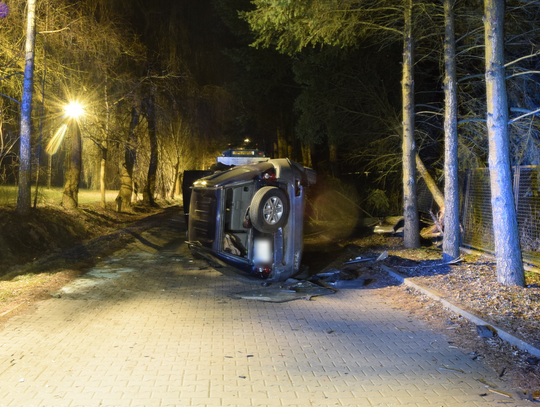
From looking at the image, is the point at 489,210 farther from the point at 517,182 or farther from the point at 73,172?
the point at 73,172

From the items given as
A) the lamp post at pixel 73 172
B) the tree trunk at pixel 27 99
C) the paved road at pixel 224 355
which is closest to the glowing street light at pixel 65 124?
the lamp post at pixel 73 172

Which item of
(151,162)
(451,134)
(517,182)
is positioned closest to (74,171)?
(151,162)

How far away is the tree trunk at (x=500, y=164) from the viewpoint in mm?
8289

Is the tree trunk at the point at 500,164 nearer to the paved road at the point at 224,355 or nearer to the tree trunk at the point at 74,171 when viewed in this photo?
the paved road at the point at 224,355

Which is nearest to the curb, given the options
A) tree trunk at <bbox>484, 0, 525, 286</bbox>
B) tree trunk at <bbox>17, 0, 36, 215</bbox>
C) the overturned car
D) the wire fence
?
tree trunk at <bbox>484, 0, 525, 286</bbox>

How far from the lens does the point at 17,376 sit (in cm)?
482

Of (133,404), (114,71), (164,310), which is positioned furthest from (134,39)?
(133,404)

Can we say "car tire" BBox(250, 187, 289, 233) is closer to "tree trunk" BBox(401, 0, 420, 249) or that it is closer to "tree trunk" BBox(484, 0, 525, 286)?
"tree trunk" BBox(484, 0, 525, 286)

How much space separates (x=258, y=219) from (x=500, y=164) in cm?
448

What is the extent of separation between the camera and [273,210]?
9219 mm

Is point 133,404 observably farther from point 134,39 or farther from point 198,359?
point 134,39

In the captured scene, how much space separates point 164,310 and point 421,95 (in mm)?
13859

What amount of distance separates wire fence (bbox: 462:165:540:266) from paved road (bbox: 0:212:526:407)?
166 inches

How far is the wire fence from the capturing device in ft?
33.5
